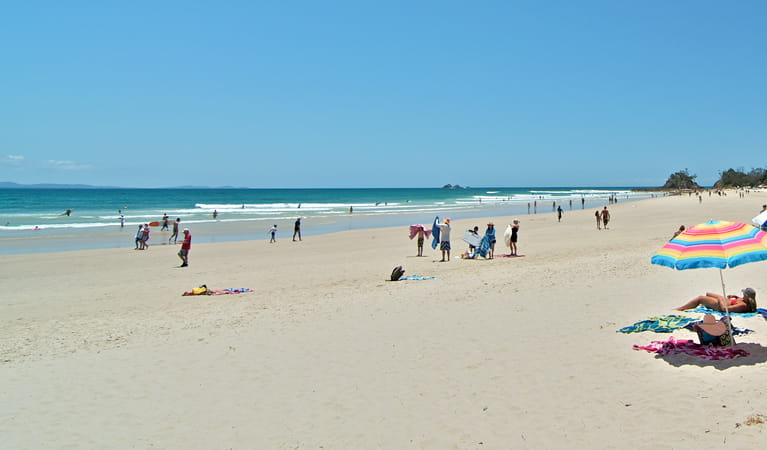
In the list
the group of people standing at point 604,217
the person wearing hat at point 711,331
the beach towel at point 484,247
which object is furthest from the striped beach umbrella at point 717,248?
the group of people standing at point 604,217

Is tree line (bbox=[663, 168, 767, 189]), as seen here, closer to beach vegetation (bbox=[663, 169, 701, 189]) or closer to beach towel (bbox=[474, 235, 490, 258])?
beach vegetation (bbox=[663, 169, 701, 189])

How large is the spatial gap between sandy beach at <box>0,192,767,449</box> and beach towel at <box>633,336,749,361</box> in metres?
0.13

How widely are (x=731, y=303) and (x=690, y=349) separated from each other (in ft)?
7.41

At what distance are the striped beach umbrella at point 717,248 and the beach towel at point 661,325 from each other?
1895 mm

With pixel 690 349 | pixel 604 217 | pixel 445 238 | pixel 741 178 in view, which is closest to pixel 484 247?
pixel 445 238

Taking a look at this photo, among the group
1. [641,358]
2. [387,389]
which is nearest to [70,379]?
[387,389]

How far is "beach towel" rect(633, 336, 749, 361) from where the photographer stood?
647cm

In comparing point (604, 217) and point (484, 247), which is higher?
point (604, 217)

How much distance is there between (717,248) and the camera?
587 centimetres

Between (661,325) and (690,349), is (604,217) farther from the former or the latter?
(690,349)

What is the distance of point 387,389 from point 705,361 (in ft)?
12.6

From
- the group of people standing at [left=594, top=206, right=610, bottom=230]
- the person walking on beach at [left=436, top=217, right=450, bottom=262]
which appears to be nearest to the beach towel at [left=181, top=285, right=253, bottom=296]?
the person walking on beach at [left=436, top=217, right=450, bottom=262]

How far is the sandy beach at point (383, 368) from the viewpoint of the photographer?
5109 mm

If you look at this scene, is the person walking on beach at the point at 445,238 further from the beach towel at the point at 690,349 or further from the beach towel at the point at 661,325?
the beach towel at the point at 690,349
